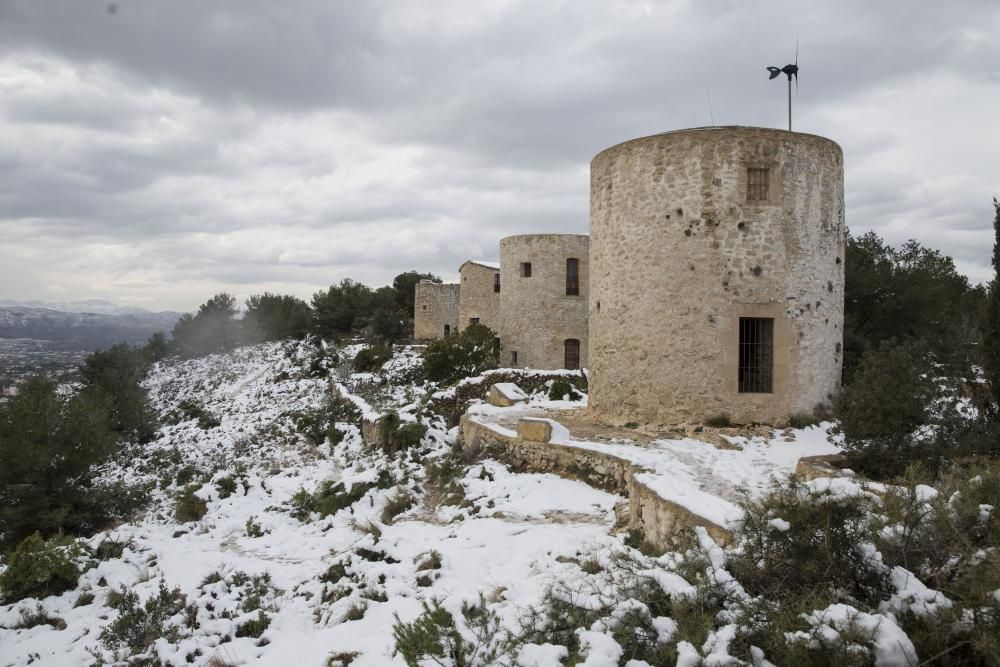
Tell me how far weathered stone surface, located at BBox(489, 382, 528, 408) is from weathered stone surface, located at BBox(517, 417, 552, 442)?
15.1ft

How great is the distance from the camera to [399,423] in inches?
501

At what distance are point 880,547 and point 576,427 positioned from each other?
7676mm

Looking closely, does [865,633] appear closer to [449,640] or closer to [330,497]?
[449,640]

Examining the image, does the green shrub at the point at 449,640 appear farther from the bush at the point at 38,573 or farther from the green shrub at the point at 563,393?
the green shrub at the point at 563,393

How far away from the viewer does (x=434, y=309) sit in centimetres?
3319

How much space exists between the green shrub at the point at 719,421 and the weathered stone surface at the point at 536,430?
2.77 m

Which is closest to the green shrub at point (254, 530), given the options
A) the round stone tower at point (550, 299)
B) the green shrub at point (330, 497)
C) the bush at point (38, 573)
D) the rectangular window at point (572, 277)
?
the green shrub at point (330, 497)

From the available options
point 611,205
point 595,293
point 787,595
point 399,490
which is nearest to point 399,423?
point 399,490

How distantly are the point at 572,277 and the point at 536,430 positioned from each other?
47.1 feet

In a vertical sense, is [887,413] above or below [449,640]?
above

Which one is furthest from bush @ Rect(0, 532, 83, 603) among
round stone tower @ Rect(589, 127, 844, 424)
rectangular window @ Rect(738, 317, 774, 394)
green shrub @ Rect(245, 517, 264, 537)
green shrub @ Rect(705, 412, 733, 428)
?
rectangular window @ Rect(738, 317, 774, 394)

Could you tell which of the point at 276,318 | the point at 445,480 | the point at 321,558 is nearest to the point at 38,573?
the point at 321,558

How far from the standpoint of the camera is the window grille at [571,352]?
923 inches

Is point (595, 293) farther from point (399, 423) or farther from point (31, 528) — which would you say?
point (31, 528)
